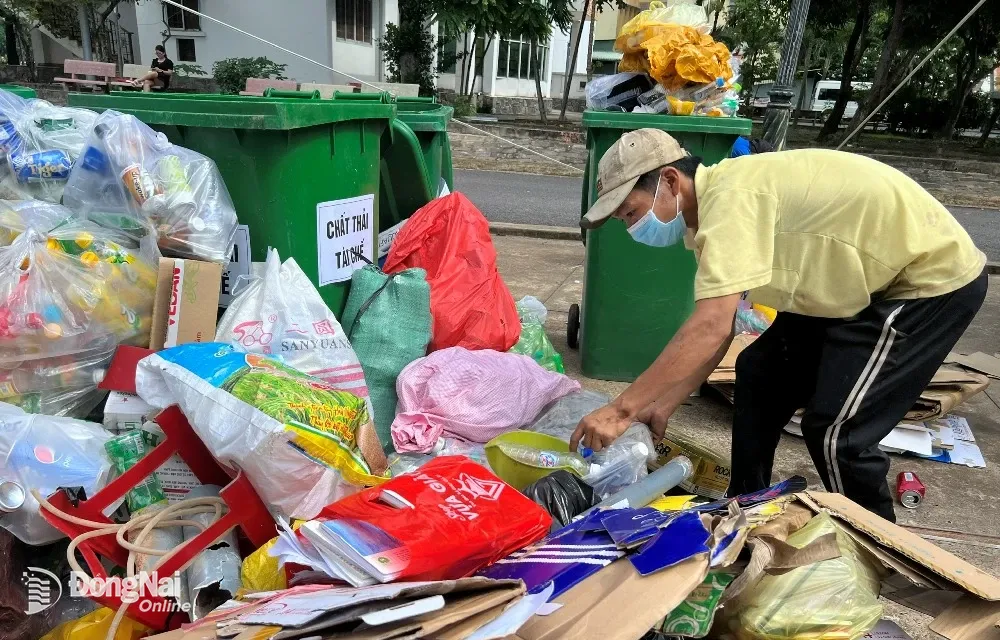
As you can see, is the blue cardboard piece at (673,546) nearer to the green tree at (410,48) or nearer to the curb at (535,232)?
the curb at (535,232)

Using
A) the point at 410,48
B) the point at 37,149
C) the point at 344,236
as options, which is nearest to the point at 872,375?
the point at 344,236

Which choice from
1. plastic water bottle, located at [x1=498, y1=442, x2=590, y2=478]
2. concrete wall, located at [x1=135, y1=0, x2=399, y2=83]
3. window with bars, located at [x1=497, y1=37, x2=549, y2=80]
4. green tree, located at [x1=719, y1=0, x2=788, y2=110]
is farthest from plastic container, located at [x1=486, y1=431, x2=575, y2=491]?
green tree, located at [x1=719, y1=0, x2=788, y2=110]

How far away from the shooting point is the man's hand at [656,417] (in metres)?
2.25

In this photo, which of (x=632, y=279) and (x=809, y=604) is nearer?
(x=809, y=604)

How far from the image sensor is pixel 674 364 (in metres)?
1.85

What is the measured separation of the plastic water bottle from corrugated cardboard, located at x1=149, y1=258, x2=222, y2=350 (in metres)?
1.03

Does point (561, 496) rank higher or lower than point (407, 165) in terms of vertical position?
lower

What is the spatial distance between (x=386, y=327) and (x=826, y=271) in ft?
5.04

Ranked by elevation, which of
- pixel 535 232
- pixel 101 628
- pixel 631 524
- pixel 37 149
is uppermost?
pixel 37 149

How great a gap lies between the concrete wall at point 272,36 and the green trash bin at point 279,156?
15.4m

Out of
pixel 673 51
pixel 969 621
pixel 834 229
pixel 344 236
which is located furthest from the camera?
pixel 673 51

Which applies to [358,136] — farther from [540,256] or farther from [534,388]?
[540,256]

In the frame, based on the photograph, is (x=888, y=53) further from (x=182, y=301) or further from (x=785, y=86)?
(x=182, y=301)

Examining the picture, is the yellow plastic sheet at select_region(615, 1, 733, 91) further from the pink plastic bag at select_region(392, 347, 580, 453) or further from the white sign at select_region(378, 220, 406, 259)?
the pink plastic bag at select_region(392, 347, 580, 453)
